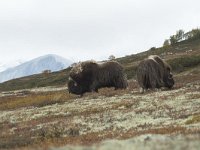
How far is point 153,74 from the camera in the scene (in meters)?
44.0

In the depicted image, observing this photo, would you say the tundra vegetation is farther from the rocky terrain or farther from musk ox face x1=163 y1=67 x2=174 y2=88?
musk ox face x1=163 y1=67 x2=174 y2=88

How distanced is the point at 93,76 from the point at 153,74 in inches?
332

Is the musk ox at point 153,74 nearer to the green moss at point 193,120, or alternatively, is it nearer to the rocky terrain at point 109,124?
the rocky terrain at point 109,124

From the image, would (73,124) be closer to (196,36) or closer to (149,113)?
(149,113)

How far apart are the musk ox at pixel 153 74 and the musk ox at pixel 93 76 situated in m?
6.66

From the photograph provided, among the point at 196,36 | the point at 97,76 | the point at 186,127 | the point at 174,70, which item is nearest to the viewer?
the point at 186,127

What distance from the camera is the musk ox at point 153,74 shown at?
144ft

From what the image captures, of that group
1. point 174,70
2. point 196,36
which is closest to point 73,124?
point 174,70

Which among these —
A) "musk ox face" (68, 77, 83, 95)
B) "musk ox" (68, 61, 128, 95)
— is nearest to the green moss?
"musk ox" (68, 61, 128, 95)

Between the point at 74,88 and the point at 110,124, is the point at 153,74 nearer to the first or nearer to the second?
the point at 74,88

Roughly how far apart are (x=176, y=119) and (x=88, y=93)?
27.2 meters

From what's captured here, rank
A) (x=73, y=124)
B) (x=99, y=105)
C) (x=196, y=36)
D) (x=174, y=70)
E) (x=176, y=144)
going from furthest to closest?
1. (x=196, y=36)
2. (x=174, y=70)
3. (x=99, y=105)
4. (x=73, y=124)
5. (x=176, y=144)

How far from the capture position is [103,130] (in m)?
24.4

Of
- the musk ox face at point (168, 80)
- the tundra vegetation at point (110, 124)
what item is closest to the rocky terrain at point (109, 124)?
the tundra vegetation at point (110, 124)
